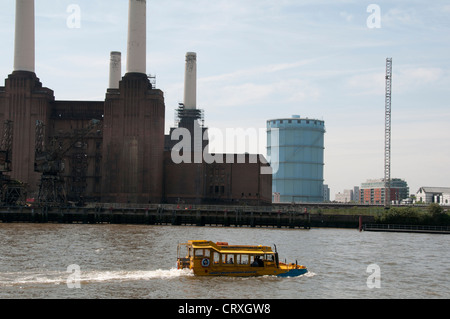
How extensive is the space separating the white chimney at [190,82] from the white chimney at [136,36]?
30.5 m

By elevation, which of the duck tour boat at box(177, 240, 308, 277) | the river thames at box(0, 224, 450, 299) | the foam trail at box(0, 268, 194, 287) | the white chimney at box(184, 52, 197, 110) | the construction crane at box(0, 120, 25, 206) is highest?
the white chimney at box(184, 52, 197, 110)

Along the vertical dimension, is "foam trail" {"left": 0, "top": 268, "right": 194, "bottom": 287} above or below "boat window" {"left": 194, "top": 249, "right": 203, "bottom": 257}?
below

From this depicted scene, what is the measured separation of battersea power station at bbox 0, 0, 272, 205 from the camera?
472 feet

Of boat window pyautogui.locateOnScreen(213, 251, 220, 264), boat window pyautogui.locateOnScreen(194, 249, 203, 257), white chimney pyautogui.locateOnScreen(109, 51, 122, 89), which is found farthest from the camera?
white chimney pyautogui.locateOnScreen(109, 51, 122, 89)

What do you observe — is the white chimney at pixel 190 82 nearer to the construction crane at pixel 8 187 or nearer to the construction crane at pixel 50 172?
the construction crane at pixel 50 172

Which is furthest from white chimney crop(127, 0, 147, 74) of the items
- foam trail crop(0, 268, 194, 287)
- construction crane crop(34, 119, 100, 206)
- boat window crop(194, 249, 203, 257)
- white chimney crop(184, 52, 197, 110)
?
foam trail crop(0, 268, 194, 287)

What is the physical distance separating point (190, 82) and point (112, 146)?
41544 mm

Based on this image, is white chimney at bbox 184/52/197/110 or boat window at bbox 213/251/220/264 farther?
white chimney at bbox 184/52/197/110

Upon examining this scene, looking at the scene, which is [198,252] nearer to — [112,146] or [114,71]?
[112,146]

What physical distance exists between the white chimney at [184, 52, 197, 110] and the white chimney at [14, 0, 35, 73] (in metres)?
44.9

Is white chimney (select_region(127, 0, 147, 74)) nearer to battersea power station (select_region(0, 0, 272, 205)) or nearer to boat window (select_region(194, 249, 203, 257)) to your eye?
battersea power station (select_region(0, 0, 272, 205))

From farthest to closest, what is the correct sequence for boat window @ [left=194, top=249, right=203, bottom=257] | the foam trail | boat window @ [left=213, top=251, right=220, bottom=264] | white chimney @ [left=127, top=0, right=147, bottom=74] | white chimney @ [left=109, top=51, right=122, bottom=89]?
white chimney @ [left=109, top=51, right=122, bottom=89] → white chimney @ [left=127, top=0, right=147, bottom=74] → boat window @ [left=213, top=251, right=220, bottom=264] → boat window @ [left=194, top=249, right=203, bottom=257] → the foam trail
